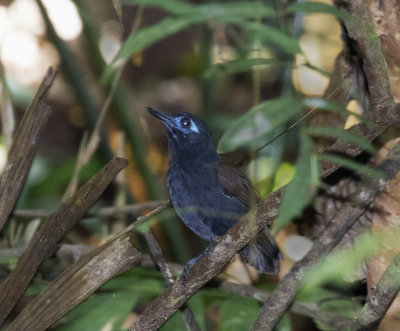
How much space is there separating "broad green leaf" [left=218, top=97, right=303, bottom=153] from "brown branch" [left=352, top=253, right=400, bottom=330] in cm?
55

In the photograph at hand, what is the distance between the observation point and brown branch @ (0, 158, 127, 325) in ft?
6.89

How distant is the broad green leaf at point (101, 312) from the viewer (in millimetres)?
2314

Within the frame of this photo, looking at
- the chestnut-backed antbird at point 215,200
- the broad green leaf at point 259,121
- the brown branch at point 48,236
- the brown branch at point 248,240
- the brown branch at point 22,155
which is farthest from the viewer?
the chestnut-backed antbird at point 215,200

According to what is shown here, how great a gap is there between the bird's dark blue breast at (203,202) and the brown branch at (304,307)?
0.25 m

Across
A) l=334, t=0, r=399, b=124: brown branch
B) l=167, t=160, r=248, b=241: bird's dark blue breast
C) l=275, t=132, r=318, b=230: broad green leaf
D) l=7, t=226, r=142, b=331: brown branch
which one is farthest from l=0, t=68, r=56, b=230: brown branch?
l=275, t=132, r=318, b=230: broad green leaf

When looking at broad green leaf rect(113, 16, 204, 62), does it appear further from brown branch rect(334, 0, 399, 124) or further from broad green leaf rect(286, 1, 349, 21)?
brown branch rect(334, 0, 399, 124)

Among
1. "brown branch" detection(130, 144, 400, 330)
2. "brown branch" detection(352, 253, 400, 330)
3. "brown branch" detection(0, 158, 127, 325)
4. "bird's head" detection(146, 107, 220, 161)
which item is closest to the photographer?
"brown branch" detection(352, 253, 400, 330)

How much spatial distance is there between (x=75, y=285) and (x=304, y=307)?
1112 millimetres

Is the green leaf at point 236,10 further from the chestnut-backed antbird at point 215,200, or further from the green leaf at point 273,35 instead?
the chestnut-backed antbird at point 215,200

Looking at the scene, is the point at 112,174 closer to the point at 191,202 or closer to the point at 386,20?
the point at 191,202

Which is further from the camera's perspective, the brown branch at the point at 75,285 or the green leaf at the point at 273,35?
the brown branch at the point at 75,285

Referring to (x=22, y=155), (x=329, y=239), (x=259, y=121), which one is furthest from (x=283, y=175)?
(x=259, y=121)

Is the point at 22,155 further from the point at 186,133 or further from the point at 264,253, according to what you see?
the point at 264,253

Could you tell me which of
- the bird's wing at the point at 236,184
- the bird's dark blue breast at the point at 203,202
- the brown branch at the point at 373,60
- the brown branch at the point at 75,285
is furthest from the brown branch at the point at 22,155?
the brown branch at the point at 373,60
